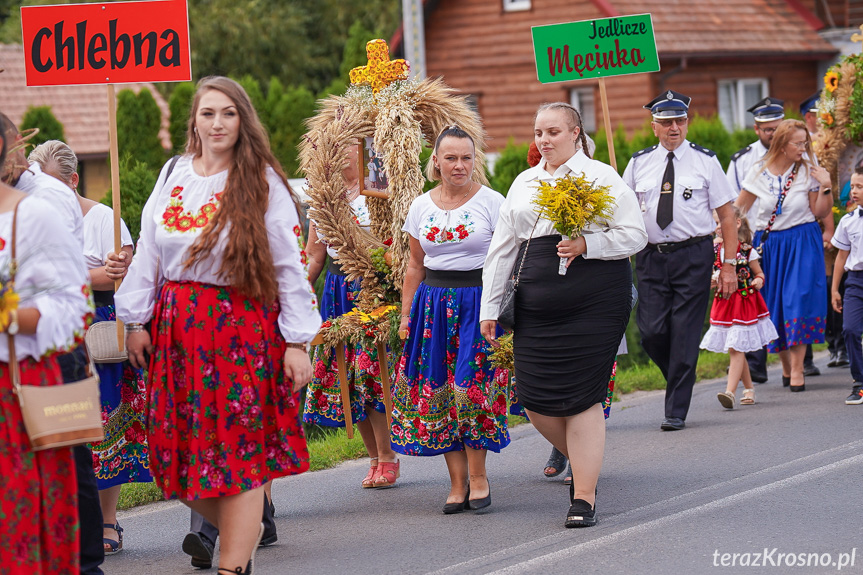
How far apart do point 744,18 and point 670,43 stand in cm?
353

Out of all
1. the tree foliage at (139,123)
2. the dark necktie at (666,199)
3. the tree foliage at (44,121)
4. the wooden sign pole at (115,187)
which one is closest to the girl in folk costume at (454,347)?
the wooden sign pole at (115,187)

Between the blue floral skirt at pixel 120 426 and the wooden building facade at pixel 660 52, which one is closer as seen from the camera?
the blue floral skirt at pixel 120 426

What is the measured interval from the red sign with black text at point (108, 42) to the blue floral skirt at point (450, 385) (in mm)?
1906

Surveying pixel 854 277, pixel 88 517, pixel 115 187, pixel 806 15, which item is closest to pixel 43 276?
pixel 88 517

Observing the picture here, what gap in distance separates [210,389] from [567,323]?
6.60ft

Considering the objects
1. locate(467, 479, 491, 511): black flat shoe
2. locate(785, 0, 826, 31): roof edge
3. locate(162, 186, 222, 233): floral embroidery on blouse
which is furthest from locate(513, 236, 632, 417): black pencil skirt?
locate(785, 0, 826, 31): roof edge

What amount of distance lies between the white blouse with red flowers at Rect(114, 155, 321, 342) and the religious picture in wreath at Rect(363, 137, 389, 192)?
8.72 ft

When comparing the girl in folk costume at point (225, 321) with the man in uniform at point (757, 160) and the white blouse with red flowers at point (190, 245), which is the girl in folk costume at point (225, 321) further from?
the man in uniform at point (757, 160)

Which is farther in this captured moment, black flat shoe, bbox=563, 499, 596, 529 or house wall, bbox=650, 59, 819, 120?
house wall, bbox=650, 59, 819, 120

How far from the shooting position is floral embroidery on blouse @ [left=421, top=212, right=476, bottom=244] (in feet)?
22.2

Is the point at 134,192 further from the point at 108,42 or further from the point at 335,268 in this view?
the point at 108,42

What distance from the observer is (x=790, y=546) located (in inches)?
223

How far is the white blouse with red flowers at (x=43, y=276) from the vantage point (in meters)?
4.29

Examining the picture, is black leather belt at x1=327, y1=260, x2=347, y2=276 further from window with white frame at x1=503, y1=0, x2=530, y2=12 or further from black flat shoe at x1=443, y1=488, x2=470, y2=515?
window with white frame at x1=503, y1=0, x2=530, y2=12
